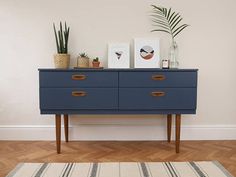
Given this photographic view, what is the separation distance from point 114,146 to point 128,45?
1.16 m

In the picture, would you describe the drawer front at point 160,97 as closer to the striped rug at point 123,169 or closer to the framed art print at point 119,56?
the framed art print at point 119,56

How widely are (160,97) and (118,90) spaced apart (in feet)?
1.41

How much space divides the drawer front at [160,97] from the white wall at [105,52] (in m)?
0.58

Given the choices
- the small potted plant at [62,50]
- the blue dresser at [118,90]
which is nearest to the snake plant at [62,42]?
the small potted plant at [62,50]

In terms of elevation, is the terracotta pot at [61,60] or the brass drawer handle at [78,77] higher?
the terracotta pot at [61,60]

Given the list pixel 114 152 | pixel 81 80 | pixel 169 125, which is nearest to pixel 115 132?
pixel 114 152

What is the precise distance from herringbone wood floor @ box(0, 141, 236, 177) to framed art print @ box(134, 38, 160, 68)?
0.92 meters

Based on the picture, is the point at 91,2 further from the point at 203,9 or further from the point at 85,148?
the point at 85,148

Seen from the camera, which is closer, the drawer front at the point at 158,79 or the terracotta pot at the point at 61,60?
the drawer front at the point at 158,79

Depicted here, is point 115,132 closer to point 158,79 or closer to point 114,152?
point 114,152

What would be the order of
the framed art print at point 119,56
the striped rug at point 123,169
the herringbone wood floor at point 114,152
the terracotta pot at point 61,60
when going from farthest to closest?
the framed art print at point 119,56 → the terracotta pot at point 61,60 → the herringbone wood floor at point 114,152 → the striped rug at point 123,169

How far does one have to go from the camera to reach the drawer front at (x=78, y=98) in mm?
2775

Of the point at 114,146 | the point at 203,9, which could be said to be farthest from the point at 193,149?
the point at 203,9

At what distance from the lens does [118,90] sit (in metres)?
2.80
